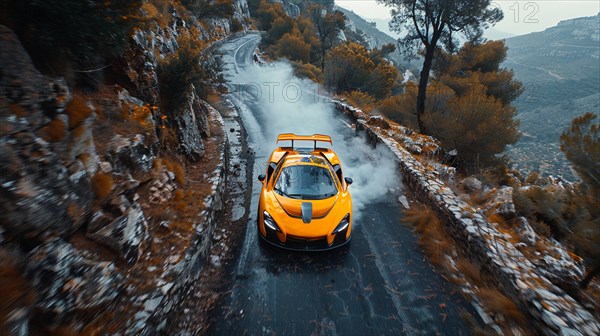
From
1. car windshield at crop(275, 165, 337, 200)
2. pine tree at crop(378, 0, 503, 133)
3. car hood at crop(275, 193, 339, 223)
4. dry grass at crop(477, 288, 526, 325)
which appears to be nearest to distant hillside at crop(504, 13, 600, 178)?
pine tree at crop(378, 0, 503, 133)

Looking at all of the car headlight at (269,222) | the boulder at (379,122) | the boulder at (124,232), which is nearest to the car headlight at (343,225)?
the car headlight at (269,222)

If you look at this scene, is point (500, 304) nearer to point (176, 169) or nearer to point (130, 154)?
point (130, 154)

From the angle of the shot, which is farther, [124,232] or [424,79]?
[424,79]

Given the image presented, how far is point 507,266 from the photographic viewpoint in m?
4.73

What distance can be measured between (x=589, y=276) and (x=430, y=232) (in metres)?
2.52

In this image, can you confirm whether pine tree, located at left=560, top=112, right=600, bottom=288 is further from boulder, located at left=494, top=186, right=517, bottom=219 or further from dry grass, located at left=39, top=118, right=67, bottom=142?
dry grass, located at left=39, top=118, right=67, bottom=142

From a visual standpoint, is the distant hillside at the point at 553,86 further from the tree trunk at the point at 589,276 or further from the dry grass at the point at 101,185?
the dry grass at the point at 101,185

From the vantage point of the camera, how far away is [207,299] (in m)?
4.72

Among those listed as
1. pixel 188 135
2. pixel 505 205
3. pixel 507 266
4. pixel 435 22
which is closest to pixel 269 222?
pixel 507 266

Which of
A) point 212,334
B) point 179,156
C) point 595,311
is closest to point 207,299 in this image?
point 212,334

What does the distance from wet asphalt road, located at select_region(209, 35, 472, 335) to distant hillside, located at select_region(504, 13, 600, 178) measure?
1294 inches

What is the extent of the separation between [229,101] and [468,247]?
16.1m

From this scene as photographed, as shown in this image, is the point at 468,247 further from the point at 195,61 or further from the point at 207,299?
the point at 195,61

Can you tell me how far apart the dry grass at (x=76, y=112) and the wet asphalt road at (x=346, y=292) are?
11.2 ft
